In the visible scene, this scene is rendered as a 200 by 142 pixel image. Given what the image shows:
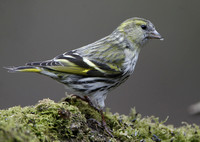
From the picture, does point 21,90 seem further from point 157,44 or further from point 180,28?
point 180,28

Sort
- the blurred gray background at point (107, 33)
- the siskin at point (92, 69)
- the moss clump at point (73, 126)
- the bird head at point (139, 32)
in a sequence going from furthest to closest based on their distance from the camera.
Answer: the blurred gray background at point (107, 33), the bird head at point (139, 32), the siskin at point (92, 69), the moss clump at point (73, 126)

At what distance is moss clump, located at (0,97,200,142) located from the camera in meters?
2.18

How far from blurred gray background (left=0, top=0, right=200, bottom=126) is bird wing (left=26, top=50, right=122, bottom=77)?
10.8 feet

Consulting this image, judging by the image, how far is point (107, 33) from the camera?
7977 mm

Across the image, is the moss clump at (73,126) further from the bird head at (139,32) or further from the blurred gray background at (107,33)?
the blurred gray background at (107,33)

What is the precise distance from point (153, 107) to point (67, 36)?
3.01 meters

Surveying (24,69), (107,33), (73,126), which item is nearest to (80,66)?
(24,69)

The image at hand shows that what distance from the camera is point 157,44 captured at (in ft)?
27.1

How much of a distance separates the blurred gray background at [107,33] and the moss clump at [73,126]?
11.7 feet

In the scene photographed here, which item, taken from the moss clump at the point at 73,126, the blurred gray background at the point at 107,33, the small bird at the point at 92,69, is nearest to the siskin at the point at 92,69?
the small bird at the point at 92,69

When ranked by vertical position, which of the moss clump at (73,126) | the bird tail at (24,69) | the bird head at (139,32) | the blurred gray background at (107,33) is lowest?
the moss clump at (73,126)

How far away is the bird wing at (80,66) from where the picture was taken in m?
3.63

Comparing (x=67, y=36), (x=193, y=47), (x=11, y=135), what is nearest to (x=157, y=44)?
(x=193, y=47)

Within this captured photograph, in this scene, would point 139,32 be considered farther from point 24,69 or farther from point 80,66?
point 24,69
